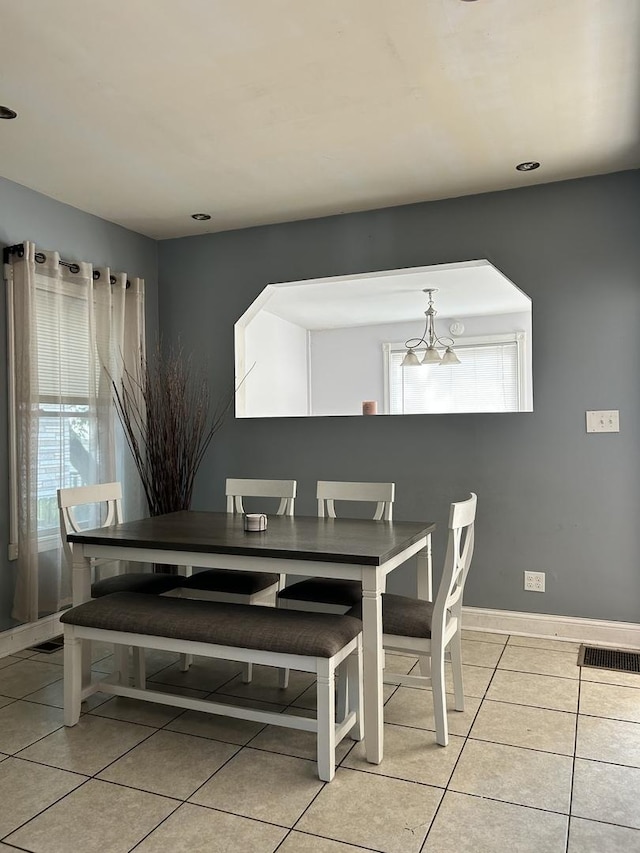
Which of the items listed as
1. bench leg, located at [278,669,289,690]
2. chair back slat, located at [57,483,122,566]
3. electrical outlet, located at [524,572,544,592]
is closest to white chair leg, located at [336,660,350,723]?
bench leg, located at [278,669,289,690]

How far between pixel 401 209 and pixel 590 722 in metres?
2.85

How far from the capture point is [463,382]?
7203mm

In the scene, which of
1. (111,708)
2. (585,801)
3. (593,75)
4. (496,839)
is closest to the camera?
(496,839)

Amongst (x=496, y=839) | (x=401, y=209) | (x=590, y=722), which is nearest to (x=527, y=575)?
(x=590, y=722)

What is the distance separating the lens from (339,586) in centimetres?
296

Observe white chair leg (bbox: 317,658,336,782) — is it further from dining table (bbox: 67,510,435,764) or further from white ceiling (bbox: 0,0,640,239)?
white ceiling (bbox: 0,0,640,239)

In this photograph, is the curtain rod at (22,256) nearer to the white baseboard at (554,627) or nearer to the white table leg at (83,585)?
the white table leg at (83,585)

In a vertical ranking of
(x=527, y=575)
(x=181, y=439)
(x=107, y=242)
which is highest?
(x=107, y=242)

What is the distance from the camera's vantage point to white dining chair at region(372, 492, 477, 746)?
2.38 m

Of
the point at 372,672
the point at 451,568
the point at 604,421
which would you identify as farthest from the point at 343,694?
the point at 604,421

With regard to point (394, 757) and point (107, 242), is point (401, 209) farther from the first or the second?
point (394, 757)

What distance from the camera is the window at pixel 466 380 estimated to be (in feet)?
22.8

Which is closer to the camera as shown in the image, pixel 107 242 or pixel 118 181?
pixel 118 181

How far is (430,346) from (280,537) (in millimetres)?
4258
